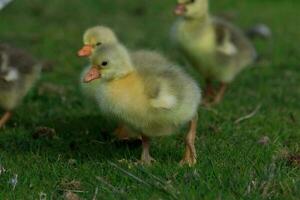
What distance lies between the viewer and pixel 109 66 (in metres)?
4.43

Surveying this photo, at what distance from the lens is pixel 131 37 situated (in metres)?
9.16

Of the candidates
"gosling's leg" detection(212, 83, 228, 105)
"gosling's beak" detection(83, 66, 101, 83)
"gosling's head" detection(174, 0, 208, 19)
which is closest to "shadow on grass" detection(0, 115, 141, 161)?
"gosling's beak" detection(83, 66, 101, 83)

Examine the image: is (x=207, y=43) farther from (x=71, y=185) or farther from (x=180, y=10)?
(x=71, y=185)

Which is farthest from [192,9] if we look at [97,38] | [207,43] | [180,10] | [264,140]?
[264,140]

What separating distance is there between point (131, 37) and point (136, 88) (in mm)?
4871

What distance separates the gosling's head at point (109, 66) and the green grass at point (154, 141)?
19.6 inches

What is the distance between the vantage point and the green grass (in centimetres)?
394

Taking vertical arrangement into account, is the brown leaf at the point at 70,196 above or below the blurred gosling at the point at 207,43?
above

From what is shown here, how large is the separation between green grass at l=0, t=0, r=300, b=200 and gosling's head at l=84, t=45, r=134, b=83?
1.64 ft

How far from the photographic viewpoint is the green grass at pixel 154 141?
12.9 ft

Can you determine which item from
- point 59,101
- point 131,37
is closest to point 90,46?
point 59,101

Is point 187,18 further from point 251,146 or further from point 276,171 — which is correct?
point 276,171

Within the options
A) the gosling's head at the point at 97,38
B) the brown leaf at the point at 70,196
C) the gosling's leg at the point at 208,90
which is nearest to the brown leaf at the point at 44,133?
the gosling's head at the point at 97,38

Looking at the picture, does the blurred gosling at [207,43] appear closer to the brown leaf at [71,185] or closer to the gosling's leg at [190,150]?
the gosling's leg at [190,150]
